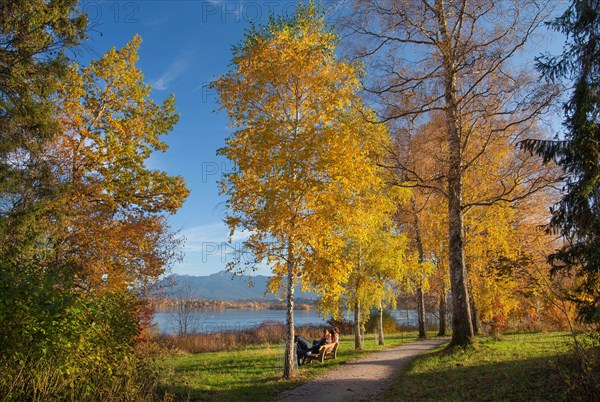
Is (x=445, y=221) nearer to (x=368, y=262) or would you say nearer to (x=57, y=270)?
(x=368, y=262)

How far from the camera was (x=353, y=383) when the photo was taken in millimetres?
10250

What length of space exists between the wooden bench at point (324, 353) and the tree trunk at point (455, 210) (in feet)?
14.5

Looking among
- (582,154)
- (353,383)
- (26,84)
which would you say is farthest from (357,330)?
(26,84)

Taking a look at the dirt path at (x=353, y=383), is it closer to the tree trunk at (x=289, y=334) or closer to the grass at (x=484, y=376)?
the grass at (x=484, y=376)

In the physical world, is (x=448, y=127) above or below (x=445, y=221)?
Answer: above

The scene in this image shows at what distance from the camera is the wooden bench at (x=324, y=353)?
47.5ft

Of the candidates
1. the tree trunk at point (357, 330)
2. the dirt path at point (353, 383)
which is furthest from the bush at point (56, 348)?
Result: the tree trunk at point (357, 330)

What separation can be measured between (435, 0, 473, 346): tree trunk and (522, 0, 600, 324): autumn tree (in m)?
4.58

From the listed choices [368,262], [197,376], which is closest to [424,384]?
[197,376]

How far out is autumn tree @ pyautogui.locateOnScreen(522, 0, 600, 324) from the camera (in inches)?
282

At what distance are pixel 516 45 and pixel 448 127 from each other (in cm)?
305

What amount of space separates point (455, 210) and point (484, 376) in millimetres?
5797

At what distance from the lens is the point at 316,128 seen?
1188 cm

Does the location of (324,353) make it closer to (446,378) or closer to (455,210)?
(446,378)
